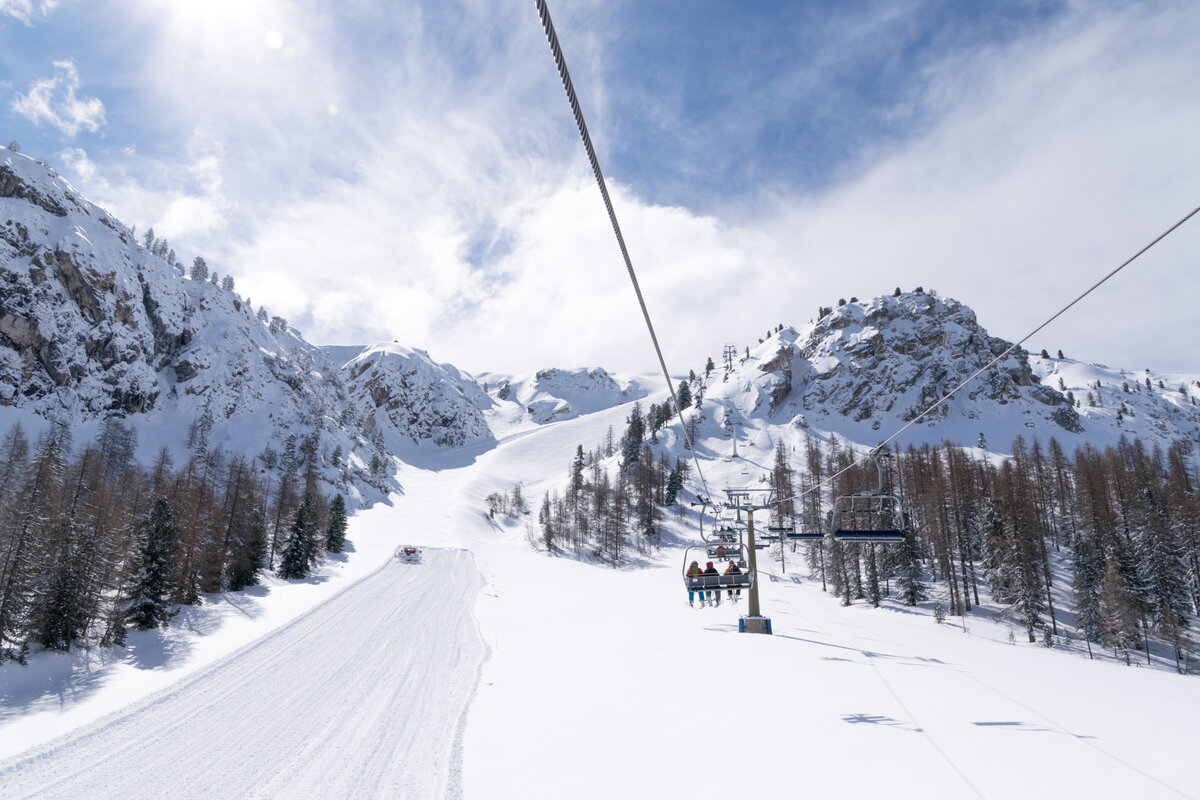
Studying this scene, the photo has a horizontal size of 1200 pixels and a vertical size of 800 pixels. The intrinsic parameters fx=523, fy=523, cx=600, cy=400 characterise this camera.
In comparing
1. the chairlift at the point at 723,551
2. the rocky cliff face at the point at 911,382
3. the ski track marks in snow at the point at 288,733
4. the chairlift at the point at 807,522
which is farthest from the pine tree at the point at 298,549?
the rocky cliff face at the point at 911,382

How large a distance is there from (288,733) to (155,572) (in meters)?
20.8

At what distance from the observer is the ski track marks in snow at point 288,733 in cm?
1004

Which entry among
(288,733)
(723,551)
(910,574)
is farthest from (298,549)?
(910,574)

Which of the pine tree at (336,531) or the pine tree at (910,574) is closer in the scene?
the pine tree at (910,574)

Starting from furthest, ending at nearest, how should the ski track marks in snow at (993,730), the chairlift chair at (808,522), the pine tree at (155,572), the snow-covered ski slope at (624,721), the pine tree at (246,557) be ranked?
the chairlift chair at (808,522) → the pine tree at (246,557) → the pine tree at (155,572) → the snow-covered ski slope at (624,721) → the ski track marks in snow at (993,730)

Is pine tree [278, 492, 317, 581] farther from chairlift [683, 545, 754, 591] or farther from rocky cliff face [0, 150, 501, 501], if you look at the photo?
rocky cliff face [0, 150, 501, 501]

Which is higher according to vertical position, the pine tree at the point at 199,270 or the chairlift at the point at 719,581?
the pine tree at the point at 199,270

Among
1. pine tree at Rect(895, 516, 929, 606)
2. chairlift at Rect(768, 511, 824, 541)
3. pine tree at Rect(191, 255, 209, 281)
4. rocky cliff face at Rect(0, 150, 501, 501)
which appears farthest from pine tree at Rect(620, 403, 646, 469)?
pine tree at Rect(191, 255, 209, 281)

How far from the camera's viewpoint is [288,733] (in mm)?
12414

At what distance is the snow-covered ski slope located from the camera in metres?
8.13

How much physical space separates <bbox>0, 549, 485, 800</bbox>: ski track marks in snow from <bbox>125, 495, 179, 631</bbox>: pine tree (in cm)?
983

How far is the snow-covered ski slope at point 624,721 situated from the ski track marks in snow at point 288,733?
60 mm

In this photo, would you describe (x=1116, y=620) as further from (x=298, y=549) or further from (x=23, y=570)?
(x=23, y=570)

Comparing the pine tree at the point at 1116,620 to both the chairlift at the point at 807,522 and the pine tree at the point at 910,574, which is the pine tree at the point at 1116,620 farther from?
the chairlift at the point at 807,522
